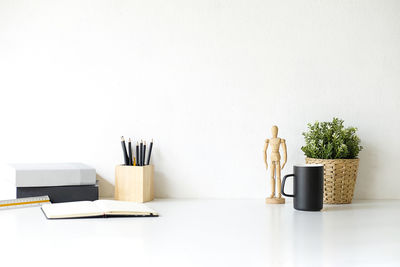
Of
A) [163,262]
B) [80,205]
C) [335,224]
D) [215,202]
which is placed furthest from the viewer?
[215,202]

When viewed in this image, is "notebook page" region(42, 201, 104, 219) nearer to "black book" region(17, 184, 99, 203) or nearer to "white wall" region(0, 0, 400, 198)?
"black book" region(17, 184, 99, 203)

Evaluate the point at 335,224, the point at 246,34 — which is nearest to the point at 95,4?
the point at 246,34

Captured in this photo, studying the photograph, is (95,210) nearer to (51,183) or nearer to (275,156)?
(51,183)

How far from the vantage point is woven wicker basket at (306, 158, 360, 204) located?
1612 mm

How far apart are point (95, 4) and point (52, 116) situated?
1.39 feet

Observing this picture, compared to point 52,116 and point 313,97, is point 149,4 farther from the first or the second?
point 313,97

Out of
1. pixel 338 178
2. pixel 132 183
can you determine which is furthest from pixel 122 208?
pixel 338 178

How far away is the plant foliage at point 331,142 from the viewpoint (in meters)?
1.63

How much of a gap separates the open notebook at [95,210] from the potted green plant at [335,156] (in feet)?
1.96

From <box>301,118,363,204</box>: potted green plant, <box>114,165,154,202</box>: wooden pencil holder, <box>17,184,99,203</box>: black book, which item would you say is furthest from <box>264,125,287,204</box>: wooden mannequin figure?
<box>17,184,99,203</box>: black book

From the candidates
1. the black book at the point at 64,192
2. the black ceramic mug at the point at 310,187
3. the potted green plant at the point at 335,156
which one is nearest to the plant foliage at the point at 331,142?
the potted green plant at the point at 335,156

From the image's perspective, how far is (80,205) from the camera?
1.42m

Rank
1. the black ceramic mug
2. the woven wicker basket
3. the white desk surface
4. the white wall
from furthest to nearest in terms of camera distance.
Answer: the white wall, the woven wicker basket, the black ceramic mug, the white desk surface

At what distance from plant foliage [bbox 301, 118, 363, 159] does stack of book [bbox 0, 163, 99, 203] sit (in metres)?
0.72
